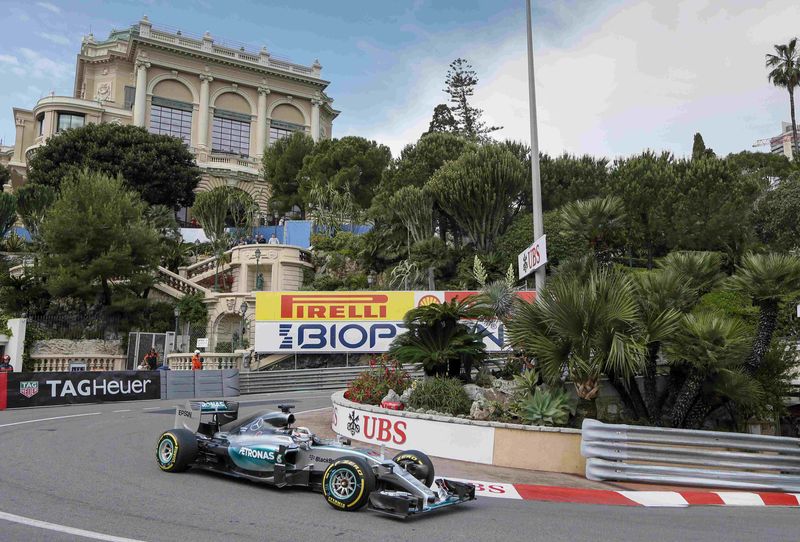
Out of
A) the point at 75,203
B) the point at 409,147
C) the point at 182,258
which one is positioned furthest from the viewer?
the point at 409,147

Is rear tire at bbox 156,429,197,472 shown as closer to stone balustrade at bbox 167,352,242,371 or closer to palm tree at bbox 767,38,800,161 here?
stone balustrade at bbox 167,352,242,371

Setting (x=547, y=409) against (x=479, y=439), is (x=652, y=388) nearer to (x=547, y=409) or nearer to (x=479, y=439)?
(x=547, y=409)

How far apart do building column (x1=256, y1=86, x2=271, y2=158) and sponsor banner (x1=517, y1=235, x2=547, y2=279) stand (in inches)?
2485

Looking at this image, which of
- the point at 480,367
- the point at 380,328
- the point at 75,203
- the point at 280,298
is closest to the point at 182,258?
the point at 75,203

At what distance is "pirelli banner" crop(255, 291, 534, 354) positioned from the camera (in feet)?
93.7

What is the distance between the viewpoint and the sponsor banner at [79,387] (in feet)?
65.0

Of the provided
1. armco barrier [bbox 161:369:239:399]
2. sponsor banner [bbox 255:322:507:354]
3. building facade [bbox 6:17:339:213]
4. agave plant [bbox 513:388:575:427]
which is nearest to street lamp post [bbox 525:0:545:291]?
agave plant [bbox 513:388:575:427]

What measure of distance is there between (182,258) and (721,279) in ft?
124

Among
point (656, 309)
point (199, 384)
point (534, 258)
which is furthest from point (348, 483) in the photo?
point (199, 384)

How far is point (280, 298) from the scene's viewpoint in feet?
94.6

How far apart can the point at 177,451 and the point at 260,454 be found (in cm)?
154

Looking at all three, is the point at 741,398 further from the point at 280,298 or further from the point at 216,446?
the point at 280,298

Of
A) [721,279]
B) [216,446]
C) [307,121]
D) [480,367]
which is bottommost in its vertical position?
[216,446]

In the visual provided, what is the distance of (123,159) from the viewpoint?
53.0 meters
